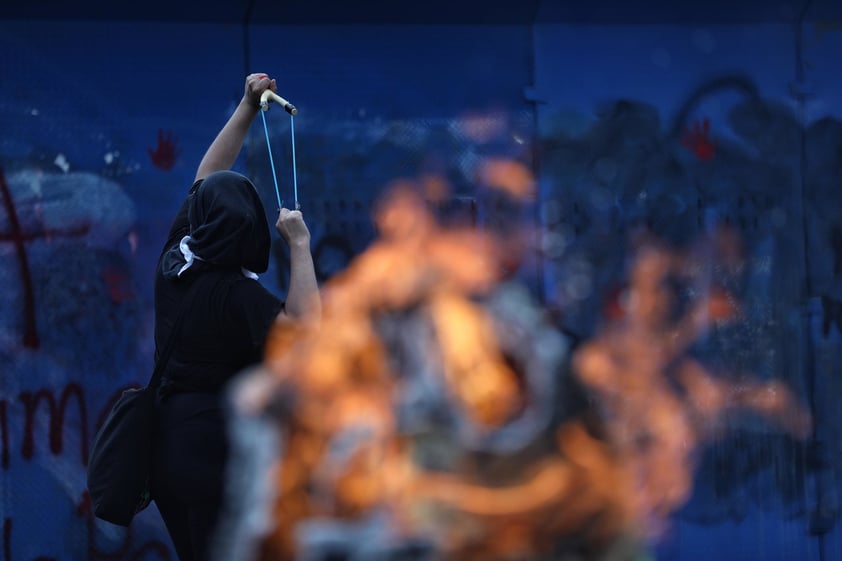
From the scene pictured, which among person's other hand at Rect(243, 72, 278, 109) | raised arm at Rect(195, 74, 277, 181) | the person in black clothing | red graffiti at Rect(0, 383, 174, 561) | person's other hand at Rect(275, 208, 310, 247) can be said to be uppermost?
person's other hand at Rect(243, 72, 278, 109)

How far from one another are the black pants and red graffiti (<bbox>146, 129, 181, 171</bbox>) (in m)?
2.18

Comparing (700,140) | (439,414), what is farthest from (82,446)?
(700,140)

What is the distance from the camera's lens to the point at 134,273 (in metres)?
5.30

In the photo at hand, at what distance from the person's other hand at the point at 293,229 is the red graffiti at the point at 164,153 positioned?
78.0 inches

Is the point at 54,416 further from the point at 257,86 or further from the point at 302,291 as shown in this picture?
the point at 302,291

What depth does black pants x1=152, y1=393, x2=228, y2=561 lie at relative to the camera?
3285mm

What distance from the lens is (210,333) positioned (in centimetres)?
330

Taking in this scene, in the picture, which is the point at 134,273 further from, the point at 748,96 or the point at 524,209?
the point at 748,96

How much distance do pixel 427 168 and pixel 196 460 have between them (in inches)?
98.2

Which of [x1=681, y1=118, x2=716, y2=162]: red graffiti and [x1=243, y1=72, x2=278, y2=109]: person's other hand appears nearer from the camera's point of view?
[x1=243, y1=72, x2=278, y2=109]: person's other hand

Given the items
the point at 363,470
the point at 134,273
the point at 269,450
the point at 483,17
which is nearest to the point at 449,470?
the point at 363,470

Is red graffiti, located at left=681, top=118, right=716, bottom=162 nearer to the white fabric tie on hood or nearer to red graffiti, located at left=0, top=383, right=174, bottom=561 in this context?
red graffiti, located at left=0, top=383, right=174, bottom=561

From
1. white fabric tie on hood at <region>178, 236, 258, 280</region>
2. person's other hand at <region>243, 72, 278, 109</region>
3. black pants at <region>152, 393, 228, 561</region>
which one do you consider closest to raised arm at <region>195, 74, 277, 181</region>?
person's other hand at <region>243, 72, 278, 109</region>

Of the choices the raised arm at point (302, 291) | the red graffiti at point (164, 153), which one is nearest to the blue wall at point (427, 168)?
the red graffiti at point (164, 153)
